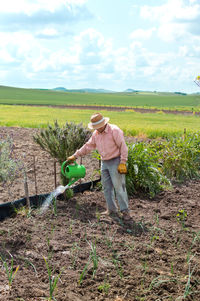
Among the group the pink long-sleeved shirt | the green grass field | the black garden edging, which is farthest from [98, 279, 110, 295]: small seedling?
the green grass field

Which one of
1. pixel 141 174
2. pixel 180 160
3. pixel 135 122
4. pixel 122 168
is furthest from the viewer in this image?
pixel 135 122

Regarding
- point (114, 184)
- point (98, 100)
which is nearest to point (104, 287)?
point (114, 184)

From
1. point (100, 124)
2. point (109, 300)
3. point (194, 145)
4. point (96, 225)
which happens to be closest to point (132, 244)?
point (96, 225)

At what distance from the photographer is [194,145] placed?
26.3 ft

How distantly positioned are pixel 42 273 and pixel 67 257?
0.38 m

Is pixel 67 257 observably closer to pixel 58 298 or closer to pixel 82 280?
pixel 82 280

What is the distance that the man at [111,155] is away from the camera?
4.94 meters

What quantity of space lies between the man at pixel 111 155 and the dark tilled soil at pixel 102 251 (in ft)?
0.86

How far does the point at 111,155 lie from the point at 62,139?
101 cm

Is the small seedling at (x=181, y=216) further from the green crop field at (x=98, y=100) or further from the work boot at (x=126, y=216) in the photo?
the green crop field at (x=98, y=100)

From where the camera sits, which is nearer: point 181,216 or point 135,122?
point 181,216

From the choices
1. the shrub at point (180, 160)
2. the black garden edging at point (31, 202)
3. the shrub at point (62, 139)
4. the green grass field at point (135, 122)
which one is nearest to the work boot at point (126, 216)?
the black garden edging at point (31, 202)

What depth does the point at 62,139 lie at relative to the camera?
5.71 m

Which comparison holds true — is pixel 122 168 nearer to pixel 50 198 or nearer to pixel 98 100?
pixel 50 198
